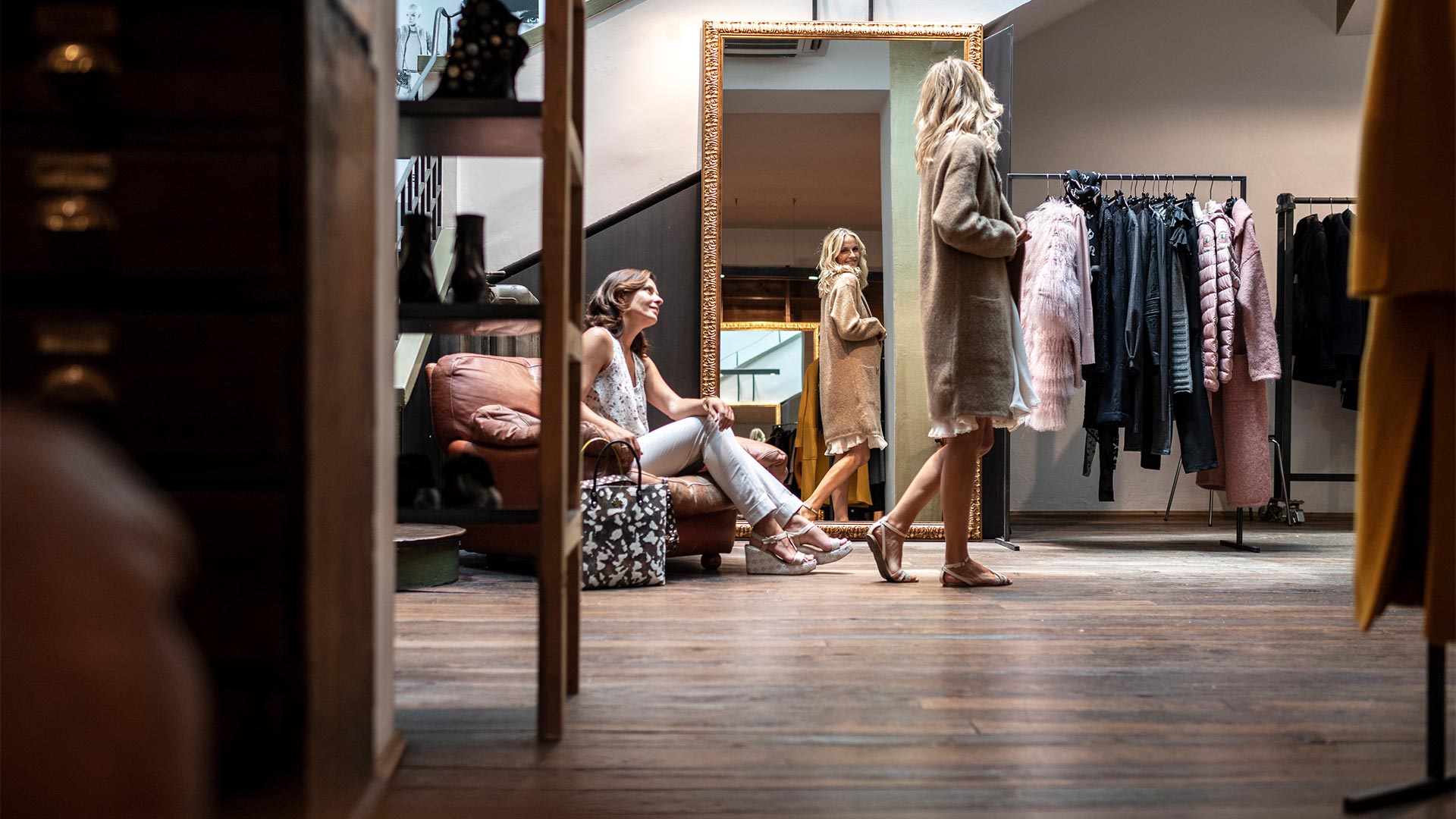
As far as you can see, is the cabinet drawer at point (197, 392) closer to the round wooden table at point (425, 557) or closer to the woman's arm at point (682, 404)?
the round wooden table at point (425, 557)

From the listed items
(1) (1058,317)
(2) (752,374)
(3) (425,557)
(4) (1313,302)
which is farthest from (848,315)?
(4) (1313,302)

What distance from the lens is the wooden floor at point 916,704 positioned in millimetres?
1405

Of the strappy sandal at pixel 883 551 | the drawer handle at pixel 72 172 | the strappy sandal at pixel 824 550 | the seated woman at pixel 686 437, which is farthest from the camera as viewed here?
the strappy sandal at pixel 824 550

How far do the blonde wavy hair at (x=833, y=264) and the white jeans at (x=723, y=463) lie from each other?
131 centimetres

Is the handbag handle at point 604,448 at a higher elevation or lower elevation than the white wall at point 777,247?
lower

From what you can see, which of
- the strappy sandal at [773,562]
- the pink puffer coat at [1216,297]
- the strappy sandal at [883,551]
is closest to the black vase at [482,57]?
the strappy sandal at [883,551]

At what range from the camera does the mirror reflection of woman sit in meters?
4.86

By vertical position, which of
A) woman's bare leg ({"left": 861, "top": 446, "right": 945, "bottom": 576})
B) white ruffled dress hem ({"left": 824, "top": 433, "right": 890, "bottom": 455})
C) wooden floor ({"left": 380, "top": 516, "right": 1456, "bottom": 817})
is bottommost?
wooden floor ({"left": 380, "top": 516, "right": 1456, "bottom": 817})

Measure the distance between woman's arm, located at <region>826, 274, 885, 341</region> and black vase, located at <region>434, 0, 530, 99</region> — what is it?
3.24 meters

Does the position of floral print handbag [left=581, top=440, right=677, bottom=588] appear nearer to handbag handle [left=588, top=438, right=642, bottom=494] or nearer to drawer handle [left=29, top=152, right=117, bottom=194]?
handbag handle [left=588, top=438, right=642, bottom=494]

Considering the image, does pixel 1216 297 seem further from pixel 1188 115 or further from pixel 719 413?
pixel 719 413

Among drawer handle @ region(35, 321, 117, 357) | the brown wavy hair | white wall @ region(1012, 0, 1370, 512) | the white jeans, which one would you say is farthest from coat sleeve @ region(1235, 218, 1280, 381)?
drawer handle @ region(35, 321, 117, 357)

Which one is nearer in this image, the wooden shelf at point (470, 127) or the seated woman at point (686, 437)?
the wooden shelf at point (470, 127)

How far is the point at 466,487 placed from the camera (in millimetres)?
1700
